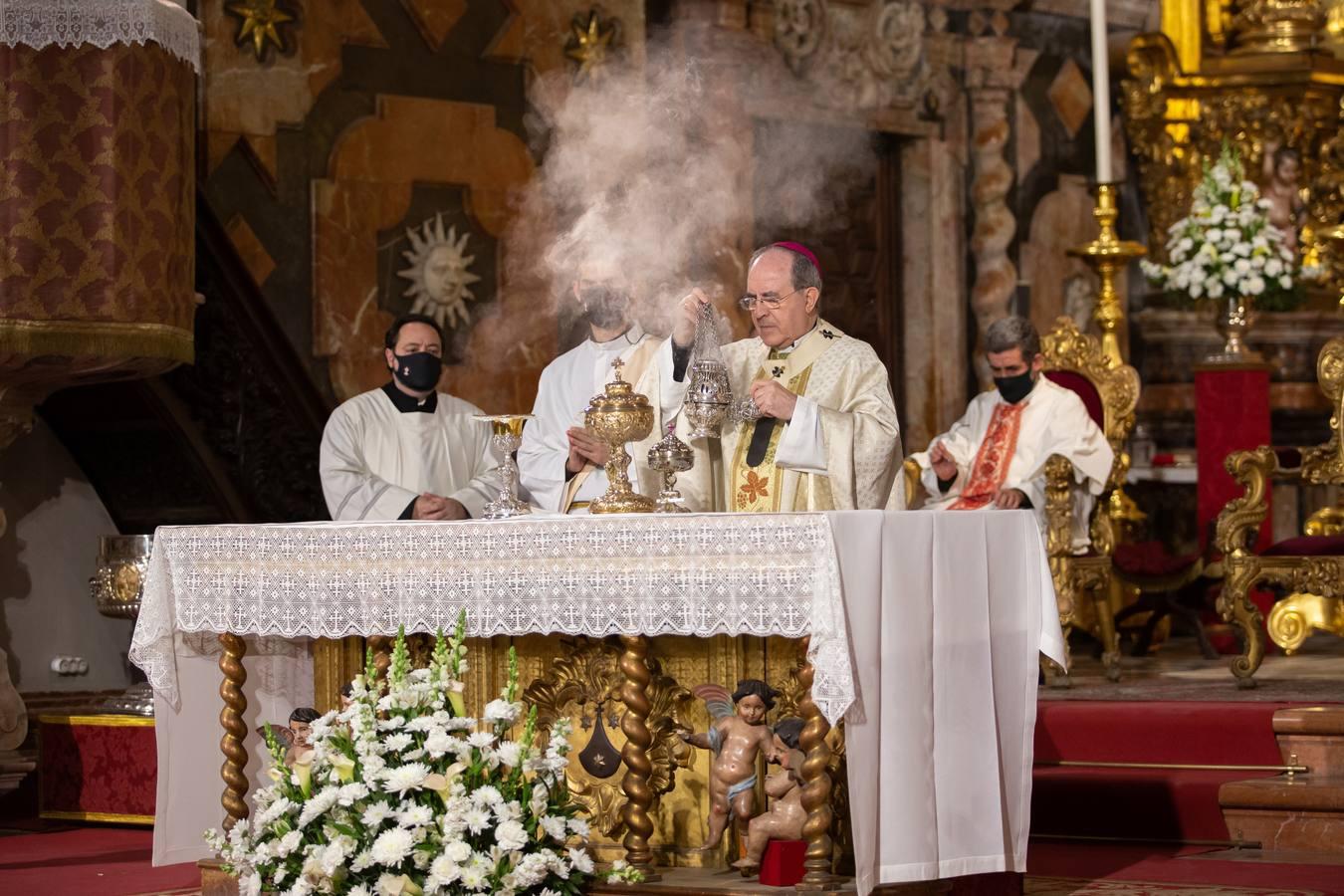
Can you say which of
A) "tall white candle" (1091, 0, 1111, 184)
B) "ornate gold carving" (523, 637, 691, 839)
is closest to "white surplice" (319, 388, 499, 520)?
"ornate gold carving" (523, 637, 691, 839)

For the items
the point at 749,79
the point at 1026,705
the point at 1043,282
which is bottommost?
the point at 1026,705

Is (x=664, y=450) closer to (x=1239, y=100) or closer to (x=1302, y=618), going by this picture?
(x=1302, y=618)

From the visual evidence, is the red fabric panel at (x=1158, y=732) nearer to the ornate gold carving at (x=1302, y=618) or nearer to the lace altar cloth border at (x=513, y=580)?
the ornate gold carving at (x=1302, y=618)

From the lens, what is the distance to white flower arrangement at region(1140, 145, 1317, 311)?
388 inches

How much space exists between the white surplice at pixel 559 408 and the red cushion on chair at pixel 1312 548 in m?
2.46

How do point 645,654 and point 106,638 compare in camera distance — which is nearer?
point 645,654

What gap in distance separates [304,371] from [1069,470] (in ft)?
9.63

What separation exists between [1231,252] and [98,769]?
18.1 ft

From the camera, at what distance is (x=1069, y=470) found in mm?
8008

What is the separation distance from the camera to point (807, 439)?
5617 mm

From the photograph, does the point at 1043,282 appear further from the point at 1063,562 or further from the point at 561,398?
the point at 561,398

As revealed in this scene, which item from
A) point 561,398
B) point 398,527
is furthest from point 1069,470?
point 398,527

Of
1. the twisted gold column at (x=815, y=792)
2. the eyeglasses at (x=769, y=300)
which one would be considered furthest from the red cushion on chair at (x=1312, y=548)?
the twisted gold column at (x=815, y=792)

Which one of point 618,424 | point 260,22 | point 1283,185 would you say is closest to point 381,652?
point 618,424
